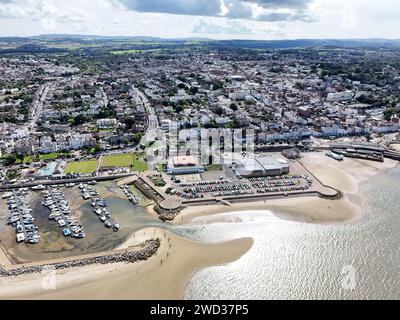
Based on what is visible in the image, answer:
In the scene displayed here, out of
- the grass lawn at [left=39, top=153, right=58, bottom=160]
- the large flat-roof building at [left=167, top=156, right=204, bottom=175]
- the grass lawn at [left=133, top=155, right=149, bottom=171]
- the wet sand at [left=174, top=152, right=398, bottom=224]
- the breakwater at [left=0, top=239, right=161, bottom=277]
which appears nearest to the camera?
the breakwater at [left=0, top=239, right=161, bottom=277]

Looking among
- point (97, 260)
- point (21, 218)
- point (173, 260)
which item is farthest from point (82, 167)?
point (173, 260)

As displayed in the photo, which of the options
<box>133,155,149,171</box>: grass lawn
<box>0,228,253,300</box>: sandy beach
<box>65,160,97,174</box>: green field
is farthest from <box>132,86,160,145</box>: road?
<box>0,228,253,300</box>: sandy beach

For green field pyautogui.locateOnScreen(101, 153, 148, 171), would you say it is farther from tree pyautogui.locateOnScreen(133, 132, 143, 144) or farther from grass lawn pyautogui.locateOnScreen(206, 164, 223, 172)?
grass lawn pyautogui.locateOnScreen(206, 164, 223, 172)

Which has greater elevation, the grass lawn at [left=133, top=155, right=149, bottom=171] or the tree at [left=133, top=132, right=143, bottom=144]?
the tree at [left=133, top=132, right=143, bottom=144]

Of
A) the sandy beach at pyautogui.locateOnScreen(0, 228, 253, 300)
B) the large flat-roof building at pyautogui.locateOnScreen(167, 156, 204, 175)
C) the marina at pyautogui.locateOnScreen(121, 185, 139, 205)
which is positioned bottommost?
the sandy beach at pyautogui.locateOnScreen(0, 228, 253, 300)

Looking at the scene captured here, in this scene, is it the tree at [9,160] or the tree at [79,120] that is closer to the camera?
the tree at [9,160]

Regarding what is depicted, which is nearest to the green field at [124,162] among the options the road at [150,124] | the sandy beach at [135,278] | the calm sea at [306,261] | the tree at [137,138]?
the tree at [137,138]

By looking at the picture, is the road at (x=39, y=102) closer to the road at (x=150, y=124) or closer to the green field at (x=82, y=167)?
the road at (x=150, y=124)
